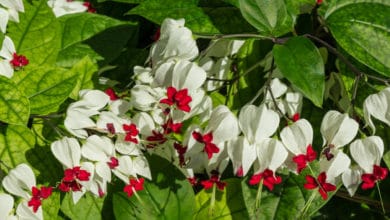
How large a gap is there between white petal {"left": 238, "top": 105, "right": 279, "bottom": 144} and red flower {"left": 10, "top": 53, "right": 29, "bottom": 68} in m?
0.47

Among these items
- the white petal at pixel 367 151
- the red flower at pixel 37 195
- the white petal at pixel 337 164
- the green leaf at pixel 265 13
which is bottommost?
the red flower at pixel 37 195

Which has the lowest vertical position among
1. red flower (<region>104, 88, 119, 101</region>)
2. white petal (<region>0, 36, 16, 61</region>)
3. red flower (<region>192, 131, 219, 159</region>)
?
red flower (<region>192, 131, 219, 159</region>)

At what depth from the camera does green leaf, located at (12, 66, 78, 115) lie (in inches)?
48.6

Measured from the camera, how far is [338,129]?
3.64ft

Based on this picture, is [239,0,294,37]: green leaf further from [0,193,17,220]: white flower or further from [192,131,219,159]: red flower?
[0,193,17,220]: white flower

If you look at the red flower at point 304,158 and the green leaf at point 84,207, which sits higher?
the red flower at point 304,158

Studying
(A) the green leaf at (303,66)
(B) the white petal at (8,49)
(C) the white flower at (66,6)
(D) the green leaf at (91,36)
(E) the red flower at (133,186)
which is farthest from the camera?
(C) the white flower at (66,6)

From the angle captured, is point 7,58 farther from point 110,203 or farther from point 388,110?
point 388,110

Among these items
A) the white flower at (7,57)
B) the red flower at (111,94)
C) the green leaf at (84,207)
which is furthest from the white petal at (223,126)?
the white flower at (7,57)

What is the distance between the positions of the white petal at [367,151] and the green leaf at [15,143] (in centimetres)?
60

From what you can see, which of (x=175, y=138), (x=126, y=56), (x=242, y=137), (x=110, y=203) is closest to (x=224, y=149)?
(x=242, y=137)

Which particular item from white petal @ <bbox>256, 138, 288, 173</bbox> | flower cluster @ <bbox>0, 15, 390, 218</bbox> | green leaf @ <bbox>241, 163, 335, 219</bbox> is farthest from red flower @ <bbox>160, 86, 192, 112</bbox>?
green leaf @ <bbox>241, 163, 335, 219</bbox>

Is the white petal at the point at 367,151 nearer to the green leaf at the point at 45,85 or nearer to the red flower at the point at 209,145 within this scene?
the red flower at the point at 209,145

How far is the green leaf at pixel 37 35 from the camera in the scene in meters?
1.37
